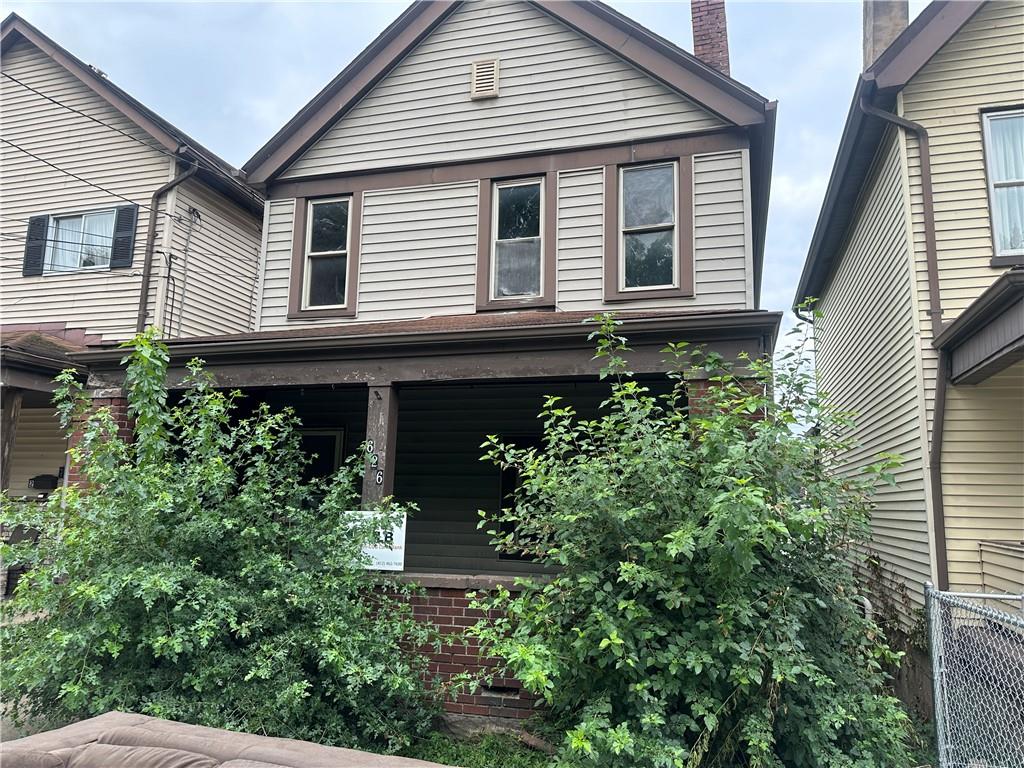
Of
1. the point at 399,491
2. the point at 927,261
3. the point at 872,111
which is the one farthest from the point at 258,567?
the point at 872,111

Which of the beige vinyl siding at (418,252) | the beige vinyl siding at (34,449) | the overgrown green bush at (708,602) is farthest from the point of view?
the beige vinyl siding at (34,449)

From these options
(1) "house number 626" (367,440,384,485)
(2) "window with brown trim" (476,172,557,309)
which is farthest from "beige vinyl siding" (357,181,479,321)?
(1) "house number 626" (367,440,384,485)

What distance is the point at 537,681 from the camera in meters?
3.56

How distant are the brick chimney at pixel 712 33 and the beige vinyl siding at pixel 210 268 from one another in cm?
829

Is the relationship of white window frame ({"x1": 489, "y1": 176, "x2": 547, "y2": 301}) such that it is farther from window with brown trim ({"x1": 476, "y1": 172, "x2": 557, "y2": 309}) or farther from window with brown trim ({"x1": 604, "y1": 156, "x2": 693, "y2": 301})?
window with brown trim ({"x1": 604, "y1": 156, "x2": 693, "y2": 301})

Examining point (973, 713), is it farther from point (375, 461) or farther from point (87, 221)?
point (87, 221)

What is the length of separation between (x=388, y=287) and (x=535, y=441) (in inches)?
110

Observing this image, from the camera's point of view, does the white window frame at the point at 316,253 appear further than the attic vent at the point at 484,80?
Yes

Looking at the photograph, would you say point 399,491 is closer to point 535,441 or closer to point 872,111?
point 535,441

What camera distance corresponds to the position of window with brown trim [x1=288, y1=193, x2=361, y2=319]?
8461mm

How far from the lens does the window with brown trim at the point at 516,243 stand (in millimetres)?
7762

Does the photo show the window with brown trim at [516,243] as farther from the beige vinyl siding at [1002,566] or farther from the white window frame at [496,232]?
the beige vinyl siding at [1002,566]

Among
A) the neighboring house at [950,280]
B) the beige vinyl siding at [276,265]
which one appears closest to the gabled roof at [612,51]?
the beige vinyl siding at [276,265]

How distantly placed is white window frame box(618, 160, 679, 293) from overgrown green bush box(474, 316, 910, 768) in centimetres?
302
